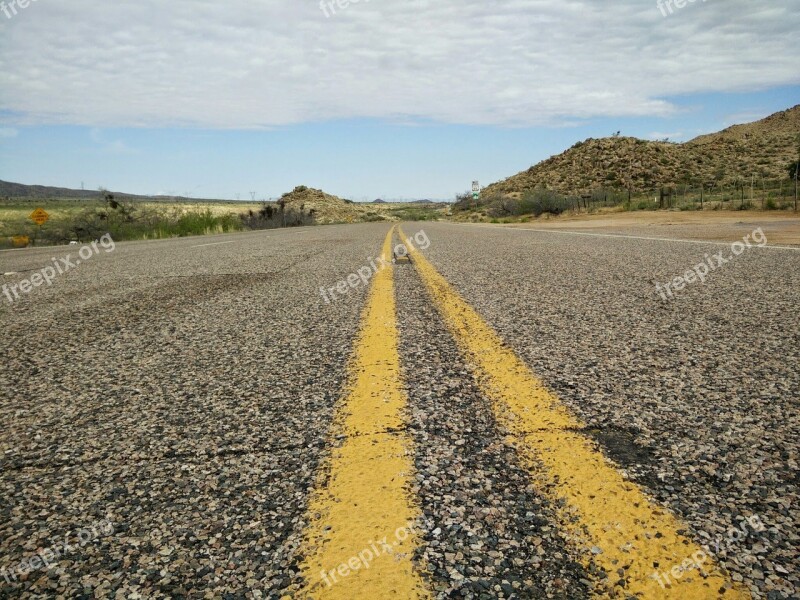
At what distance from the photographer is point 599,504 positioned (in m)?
1.23

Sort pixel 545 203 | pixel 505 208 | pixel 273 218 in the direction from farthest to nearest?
pixel 505 208 → pixel 545 203 → pixel 273 218

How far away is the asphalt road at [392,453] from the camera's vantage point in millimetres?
1064

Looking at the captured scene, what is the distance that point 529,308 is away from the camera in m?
3.63

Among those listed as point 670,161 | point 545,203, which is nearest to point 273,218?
point 545,203

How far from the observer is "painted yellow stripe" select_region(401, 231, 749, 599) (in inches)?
39.6

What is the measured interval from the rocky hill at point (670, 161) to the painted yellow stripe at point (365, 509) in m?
46.9

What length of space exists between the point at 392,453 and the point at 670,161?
2408 inches

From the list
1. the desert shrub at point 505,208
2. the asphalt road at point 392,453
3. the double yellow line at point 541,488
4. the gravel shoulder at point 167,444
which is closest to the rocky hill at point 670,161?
the desert shrub at point 505,208

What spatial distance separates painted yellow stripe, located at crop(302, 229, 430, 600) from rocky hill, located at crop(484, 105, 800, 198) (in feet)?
154

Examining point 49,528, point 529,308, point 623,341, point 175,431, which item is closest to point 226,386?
point 175,431

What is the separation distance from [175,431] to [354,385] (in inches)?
25.9

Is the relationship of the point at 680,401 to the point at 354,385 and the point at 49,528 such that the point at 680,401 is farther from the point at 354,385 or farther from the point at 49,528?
the point at 49,528

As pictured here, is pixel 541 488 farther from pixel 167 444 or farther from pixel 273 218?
pixel 273 218

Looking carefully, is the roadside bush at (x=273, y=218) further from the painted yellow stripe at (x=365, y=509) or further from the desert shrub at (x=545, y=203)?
the painted yellow stripe at (x=365, y=509)
